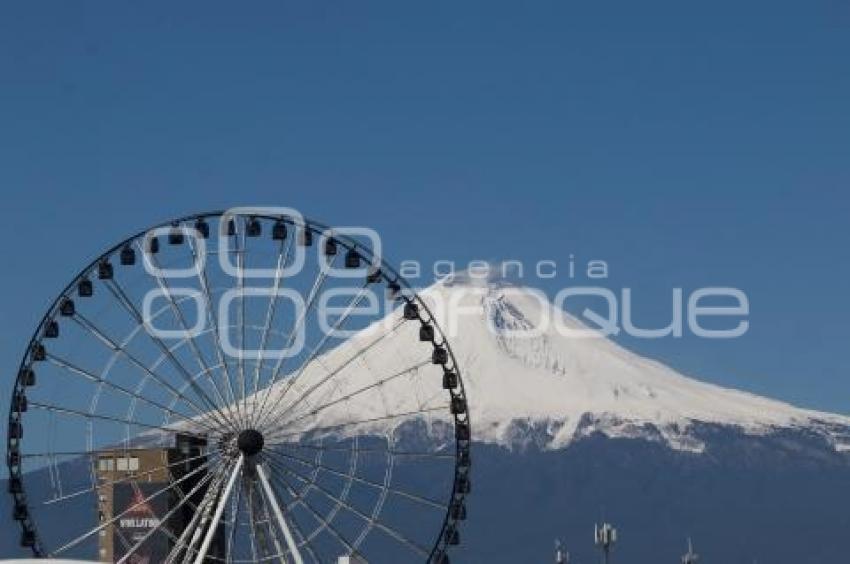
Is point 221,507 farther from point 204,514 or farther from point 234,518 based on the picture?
point 204,514

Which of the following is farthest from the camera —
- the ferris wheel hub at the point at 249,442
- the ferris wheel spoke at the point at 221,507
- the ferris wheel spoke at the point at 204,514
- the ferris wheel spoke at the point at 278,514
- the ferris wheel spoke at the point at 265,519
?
the ferris wheel spoke at the point at 204,514

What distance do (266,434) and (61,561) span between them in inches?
784

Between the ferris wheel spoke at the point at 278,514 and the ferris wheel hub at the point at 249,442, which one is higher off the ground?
the ferris wheel hub at the point at 249,442

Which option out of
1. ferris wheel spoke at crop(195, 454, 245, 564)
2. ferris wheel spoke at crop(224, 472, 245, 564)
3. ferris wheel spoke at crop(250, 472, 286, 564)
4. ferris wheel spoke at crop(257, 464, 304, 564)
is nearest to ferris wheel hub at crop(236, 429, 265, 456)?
ferris wheel spoke at crop(195, 454, 245, 564)

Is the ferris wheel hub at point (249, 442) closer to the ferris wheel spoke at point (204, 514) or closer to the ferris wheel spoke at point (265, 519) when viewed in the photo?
the ferris wheel spoke at point (204, 514)

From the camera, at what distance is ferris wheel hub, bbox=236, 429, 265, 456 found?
402ft

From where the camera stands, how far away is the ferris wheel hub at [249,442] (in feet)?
402

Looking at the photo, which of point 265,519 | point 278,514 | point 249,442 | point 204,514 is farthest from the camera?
point 204,514

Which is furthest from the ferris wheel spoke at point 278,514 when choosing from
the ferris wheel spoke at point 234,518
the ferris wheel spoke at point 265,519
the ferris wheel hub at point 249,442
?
the ferris wheel spoke at point 234,518

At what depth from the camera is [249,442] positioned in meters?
123

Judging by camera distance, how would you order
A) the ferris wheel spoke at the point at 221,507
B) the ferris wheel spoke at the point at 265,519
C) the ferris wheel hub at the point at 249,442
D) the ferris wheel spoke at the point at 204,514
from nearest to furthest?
the ferris wheel spoke at the point at 221,507
the ferris wheel spoke at the point at 265,519
the ferris wheel hub at the point at 249,442
the ferris wheel spoke at the point at 204,514

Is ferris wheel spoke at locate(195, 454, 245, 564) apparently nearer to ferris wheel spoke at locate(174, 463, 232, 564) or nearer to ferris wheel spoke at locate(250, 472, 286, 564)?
ferris wheel spoke at locate(174, 463, 232, 564)

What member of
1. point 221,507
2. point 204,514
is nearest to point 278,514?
point 221,507

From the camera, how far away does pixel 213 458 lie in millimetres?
125562
